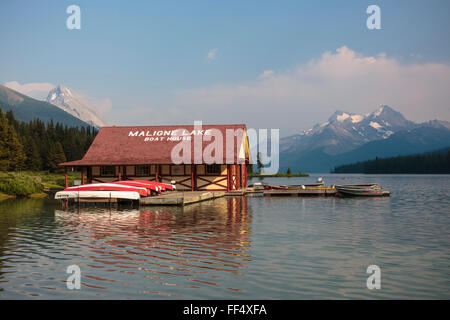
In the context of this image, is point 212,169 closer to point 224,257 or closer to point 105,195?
point 105,195

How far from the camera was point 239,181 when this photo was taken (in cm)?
5416

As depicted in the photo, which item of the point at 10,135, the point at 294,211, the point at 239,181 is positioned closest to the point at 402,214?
the point at 294,211

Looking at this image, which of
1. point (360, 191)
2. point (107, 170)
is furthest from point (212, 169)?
point (360, 191)

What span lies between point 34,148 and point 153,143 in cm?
7213

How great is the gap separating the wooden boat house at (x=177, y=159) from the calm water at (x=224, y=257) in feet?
68.9

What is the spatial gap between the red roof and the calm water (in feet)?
A: 70.1

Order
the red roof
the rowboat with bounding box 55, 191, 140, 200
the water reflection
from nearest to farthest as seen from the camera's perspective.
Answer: the water reflection, the rowboat with bounding box 55, 191, 140, 200, the red roof

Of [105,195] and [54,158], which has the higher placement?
[54,158]

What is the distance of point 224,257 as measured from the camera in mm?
13906

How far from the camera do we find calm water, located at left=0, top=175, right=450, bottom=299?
33.9 ft

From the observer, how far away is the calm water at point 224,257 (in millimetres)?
10320

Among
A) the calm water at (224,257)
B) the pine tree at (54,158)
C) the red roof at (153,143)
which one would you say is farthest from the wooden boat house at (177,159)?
the pine tree at (54,158)

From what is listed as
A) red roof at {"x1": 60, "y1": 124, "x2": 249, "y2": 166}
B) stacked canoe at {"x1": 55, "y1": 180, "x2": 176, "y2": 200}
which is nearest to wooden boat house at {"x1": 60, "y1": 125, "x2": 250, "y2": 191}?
red roof at {"x1": 60, "y1": 124, "x2": 249, "y2": 166}

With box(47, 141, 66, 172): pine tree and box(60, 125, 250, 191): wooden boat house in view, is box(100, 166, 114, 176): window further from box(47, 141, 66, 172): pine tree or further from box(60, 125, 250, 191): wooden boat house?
box(47, 141, 66, 172): pine tree
